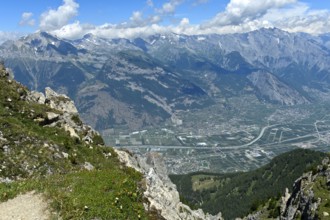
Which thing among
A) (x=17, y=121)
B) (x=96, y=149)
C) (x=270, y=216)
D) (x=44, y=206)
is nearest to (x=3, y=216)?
(x=44, y=206)

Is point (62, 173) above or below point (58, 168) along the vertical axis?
below

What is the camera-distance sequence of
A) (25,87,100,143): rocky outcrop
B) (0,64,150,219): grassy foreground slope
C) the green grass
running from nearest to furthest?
the green grass < (0,64,150,219): grassy foreground slope < (25,87,100,143): rocky outcrop

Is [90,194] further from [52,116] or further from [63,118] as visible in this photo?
[63,118]

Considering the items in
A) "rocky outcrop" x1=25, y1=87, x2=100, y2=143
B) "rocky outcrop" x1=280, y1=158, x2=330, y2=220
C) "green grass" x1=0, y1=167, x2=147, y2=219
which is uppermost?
"rocky outcrop" x1=25, y1=87, x2=100, y2=143

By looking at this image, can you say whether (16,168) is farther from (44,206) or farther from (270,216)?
(270,216)

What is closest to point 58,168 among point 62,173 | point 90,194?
point 62,173

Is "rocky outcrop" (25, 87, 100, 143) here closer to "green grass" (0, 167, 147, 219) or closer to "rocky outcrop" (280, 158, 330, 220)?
"green grass" (0, 167, 147, 219)

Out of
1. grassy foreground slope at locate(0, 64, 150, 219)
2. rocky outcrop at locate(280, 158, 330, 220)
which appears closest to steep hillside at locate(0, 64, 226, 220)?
grassy foreground slope at locate(0, 64, 150, 219)

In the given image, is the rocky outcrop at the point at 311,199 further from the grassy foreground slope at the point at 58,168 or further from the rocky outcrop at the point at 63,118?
the rocky outcrop at the point at 63,118
